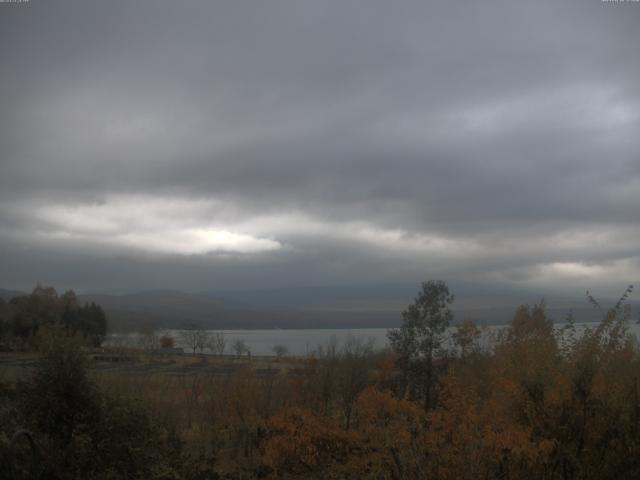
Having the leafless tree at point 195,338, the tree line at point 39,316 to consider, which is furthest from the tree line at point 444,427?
the leafless tree at point 195,338

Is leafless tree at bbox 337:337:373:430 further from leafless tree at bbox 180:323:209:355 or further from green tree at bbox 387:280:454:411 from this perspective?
leafless tree at bbox 180:323:209:355

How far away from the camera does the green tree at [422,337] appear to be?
30.4m

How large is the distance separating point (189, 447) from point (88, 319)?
67132 millimetres

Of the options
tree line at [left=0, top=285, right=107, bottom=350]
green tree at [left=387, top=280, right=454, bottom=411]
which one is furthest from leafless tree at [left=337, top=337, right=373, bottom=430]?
tree line at [left=0, top=285, right=107, bottom=350]

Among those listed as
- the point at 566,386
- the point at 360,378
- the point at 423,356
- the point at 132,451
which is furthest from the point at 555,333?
the point at 360,378

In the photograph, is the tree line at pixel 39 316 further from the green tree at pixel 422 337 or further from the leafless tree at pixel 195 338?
the green tree at pixel 422 337

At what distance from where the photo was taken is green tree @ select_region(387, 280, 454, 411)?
30422 mm

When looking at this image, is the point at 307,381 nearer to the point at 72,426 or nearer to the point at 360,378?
the point at 360,378

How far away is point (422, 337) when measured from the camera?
30641 millimetres

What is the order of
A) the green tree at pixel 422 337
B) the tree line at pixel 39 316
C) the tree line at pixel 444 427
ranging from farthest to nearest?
the tree line at pixel 39 316, the green tree at pixel 422 337, the tree line at pixel 444 427

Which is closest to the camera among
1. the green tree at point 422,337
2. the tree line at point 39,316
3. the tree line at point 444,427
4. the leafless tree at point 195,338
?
the tree line at point 444,427

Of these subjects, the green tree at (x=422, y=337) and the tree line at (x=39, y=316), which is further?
the tree line at (x=39, y=316)

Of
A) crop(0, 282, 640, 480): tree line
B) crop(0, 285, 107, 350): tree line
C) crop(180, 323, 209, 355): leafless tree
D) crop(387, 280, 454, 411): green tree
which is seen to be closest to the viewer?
crop(0, 282, 640, 480): tree line

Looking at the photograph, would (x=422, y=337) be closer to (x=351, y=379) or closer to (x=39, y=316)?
(x=351, y=379)
